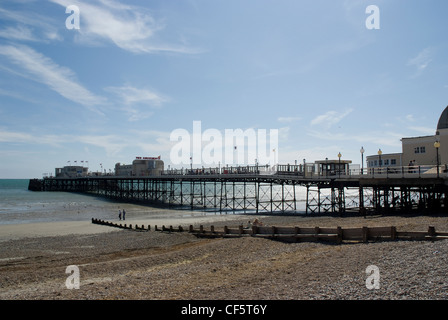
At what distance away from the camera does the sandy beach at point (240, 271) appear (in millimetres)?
9289

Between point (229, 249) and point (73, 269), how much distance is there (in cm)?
688

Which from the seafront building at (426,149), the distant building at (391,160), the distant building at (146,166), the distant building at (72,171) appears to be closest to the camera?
the seafront building at (426,149)

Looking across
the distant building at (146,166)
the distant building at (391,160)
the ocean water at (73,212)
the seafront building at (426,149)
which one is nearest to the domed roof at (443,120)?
the seafront building at (426,149)

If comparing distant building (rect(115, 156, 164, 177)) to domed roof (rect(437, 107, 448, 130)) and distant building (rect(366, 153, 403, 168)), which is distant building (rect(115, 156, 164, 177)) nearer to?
distant building (rect(366, 153, 403, 168))

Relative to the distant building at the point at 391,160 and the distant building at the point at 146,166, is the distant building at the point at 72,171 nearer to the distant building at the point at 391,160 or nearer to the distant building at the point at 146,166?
the distant building at the point at 146,166

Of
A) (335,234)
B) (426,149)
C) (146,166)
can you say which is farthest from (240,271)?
(146,166)

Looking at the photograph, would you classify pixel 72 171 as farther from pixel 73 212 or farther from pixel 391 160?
pixel 391 160

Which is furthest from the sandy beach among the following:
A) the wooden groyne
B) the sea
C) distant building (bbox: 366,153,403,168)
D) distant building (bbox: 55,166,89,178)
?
distant building (bbox: 55,166,89,178)

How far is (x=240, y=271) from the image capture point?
40.2ft

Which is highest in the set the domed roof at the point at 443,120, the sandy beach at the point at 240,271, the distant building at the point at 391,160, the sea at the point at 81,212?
the domed roof at the point at 443,120

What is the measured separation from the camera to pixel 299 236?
1714cm

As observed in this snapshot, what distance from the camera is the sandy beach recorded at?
9.29 meters
